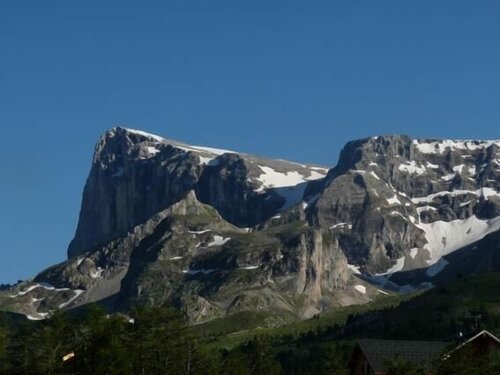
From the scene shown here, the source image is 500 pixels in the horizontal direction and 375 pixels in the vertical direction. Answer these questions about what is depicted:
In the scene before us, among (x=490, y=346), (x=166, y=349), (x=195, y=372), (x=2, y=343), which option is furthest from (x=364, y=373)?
(x=2, y=343)

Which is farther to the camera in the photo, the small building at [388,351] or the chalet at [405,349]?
the small building at [388,351]

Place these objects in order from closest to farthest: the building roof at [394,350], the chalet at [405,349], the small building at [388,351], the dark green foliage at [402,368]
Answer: the dark green foliage at [402,368]
the chalet at [405,349]
the small building at [388,351]
the building roof at [394,350]

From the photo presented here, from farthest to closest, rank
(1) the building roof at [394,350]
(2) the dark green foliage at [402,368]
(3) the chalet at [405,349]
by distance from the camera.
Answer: (1) the building roof at [394,350]
(3) the chalet at [405,349]
(2) the dark green foliage at [402,368]

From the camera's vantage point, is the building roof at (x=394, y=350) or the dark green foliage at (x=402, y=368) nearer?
the dark green foliage at (x=402, y=368)

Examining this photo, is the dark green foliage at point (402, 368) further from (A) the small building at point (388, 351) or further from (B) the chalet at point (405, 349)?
(A) the small building at point (388, 351)

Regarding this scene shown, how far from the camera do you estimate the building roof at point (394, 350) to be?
380 ft

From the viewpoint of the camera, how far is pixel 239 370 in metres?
182

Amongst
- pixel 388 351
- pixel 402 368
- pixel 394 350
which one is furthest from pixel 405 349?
pixel 402 368

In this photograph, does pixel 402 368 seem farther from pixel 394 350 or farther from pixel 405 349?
pixel 394 350

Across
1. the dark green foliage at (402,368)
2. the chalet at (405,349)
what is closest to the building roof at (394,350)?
the chalet at (405,349)

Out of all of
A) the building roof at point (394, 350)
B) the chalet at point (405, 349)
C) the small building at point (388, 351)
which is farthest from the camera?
the building roof at point (394, 350)

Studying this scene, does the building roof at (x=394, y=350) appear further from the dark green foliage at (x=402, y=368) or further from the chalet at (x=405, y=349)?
the dark green foliage at (x=402, y=368)

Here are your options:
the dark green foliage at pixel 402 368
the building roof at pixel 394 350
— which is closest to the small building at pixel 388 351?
the building roof at pixel 394 350

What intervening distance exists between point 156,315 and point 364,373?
34.4m
